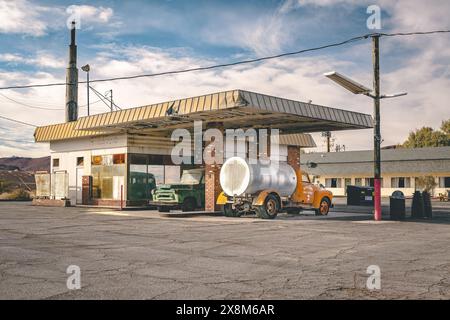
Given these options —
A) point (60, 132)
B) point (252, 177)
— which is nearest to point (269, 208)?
point (252, 177)

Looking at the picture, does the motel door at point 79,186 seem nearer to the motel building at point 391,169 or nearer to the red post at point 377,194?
the red post at point 377,194

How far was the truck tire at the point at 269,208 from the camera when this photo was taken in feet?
68.9

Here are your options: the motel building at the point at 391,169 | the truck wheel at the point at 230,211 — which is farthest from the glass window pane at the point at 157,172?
the motel building at the point at 391,169

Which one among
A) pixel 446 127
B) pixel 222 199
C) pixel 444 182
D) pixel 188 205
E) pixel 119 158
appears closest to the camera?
pixel 222 199

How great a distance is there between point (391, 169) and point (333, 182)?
923cm

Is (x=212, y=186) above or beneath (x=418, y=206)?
above

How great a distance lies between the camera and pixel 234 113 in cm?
2230

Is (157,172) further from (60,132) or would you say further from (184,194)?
(60,132)

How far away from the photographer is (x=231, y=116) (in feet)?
76.8

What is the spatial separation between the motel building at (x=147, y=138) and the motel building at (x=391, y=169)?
80.4 ft

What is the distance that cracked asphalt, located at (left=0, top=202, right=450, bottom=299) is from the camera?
23.2ft

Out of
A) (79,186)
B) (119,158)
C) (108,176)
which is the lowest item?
(79,186)

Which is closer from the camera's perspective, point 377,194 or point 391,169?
point 377,194
